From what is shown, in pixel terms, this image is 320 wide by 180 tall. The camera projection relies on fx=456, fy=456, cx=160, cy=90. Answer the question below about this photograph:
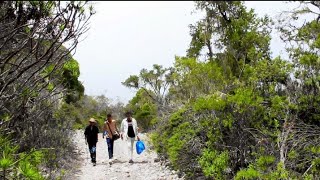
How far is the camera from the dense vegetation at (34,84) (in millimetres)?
4905

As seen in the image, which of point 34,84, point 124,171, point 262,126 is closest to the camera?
point 34,84

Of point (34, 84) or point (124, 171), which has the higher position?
point (34, 84)

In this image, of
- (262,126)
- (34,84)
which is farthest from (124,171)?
(34,84)

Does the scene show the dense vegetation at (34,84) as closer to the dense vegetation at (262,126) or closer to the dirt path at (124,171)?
the dirt path at (124,171)

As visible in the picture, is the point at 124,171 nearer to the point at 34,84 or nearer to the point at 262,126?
the point at 262,126

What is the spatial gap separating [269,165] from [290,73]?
2728 millimetres

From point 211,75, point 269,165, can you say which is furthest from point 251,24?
point 269,165

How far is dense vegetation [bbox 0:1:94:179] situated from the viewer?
4.90 meters

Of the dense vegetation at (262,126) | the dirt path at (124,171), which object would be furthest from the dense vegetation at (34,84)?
the dense vegetation at (262,126)

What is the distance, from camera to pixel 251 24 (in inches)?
942

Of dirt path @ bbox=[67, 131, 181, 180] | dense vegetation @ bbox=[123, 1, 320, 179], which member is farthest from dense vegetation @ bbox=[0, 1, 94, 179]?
dense vegetation @ bbox=[123, 1, 320, 179]

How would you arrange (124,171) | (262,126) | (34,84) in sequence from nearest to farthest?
(34,84) → (262,126) → (124,171)

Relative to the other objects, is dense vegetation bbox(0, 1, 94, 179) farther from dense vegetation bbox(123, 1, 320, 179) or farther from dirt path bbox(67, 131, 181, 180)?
dense vegetation bbox(123, 1, 320, 179)

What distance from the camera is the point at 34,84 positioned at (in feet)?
17.4
